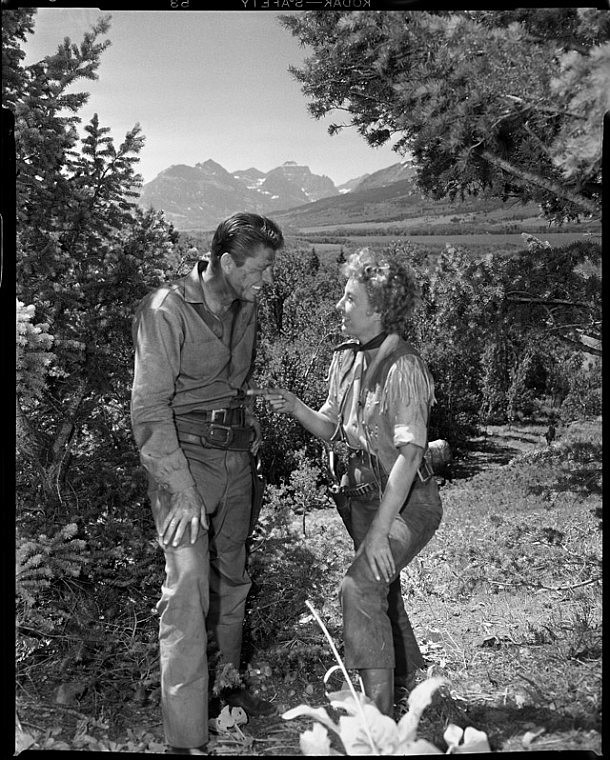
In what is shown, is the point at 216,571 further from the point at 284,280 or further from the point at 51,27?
the point at 284,280

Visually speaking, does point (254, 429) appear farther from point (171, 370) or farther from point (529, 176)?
point (529, 176)

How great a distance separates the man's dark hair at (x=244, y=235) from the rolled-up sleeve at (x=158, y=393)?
262 mm

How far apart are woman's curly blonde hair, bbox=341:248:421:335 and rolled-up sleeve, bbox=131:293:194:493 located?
1.91 feet

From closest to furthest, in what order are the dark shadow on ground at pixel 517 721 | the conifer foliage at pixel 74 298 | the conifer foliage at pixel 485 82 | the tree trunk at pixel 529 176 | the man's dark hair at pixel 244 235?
the conifer foliage at pixel 485 82 → the dark shadow on ground at pixel 517 721 → the man's dark hair at pixel 244 235 → the tree trunk at pixel 529 176 → the conifer foliage at pixel 74 298

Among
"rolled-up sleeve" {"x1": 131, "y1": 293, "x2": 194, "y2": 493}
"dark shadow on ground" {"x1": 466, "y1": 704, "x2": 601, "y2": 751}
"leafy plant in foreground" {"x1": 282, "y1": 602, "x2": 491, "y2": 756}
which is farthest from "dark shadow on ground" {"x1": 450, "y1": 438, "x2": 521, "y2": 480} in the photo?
"leafy plant in foreground" {"x1": 282, "y1": 602, "x2": 491, "y2": 756}

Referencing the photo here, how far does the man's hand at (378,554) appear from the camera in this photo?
2.22 metres

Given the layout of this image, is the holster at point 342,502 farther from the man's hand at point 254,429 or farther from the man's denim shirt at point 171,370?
the man's denim shirt at point 171,370

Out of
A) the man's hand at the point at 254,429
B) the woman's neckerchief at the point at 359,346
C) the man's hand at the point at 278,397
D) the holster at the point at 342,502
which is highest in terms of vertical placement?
the woman's neckerchief at the point at 359,346

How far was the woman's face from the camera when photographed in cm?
232

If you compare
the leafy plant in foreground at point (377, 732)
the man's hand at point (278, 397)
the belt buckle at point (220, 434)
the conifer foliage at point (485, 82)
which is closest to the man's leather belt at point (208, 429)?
the belt buckle at point (220, 434)

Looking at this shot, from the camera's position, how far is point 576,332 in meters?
3.61

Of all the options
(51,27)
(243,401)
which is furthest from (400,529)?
(51,27)

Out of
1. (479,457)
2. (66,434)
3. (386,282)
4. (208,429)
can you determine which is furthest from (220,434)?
(479,457)

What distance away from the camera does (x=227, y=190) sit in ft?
10.3
